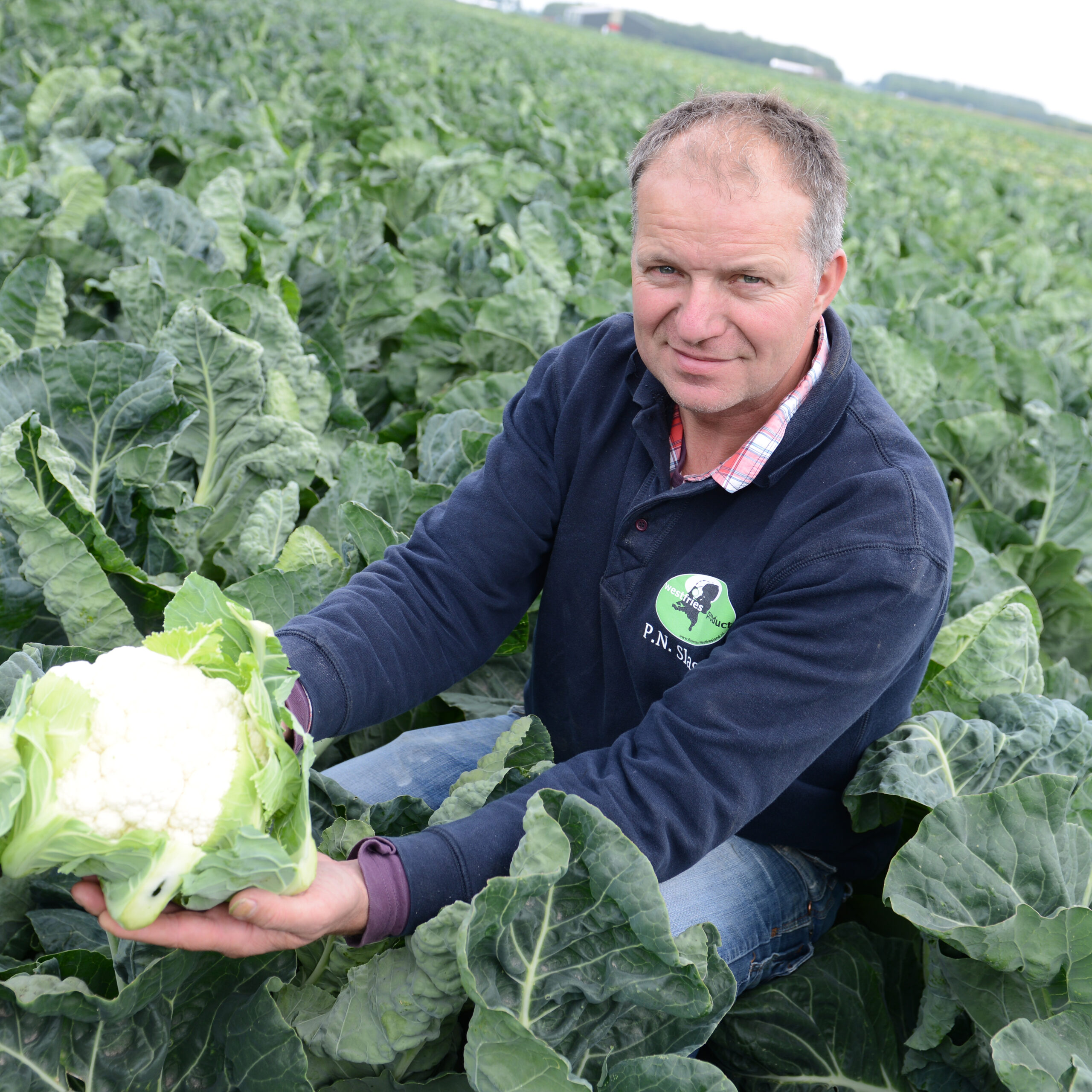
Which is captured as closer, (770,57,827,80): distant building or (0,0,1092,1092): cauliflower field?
(0,0,1092,1092): cauliflower field

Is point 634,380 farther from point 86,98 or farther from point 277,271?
point 86,98

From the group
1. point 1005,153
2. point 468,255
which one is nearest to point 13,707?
point 468,255

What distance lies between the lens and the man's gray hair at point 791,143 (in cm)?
180

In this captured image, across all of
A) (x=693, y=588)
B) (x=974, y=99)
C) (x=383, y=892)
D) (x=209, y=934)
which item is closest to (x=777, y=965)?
(x=693, y=588)

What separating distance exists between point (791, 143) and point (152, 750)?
4.65 ft

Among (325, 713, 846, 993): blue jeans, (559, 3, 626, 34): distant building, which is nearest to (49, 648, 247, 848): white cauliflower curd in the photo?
(325, 713, 846, 993): blue jeans

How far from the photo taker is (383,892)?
1.57m

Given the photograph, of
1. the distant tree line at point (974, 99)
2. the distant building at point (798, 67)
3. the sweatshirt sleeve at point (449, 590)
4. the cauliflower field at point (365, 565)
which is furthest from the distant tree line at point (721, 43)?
the sweatshirt sleeve at point (449, 590)

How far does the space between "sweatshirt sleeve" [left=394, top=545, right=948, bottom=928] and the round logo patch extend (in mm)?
150

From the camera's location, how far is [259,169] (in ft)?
18.7

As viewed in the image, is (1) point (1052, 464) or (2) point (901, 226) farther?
(2) point (901, 226)

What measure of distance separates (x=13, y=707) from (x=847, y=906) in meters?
1.89

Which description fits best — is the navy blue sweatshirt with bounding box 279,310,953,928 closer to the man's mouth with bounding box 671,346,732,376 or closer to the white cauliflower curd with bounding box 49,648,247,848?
the man's mouth with bounding box 671,346,732,376

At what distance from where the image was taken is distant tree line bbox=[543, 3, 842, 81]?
88125 mm
